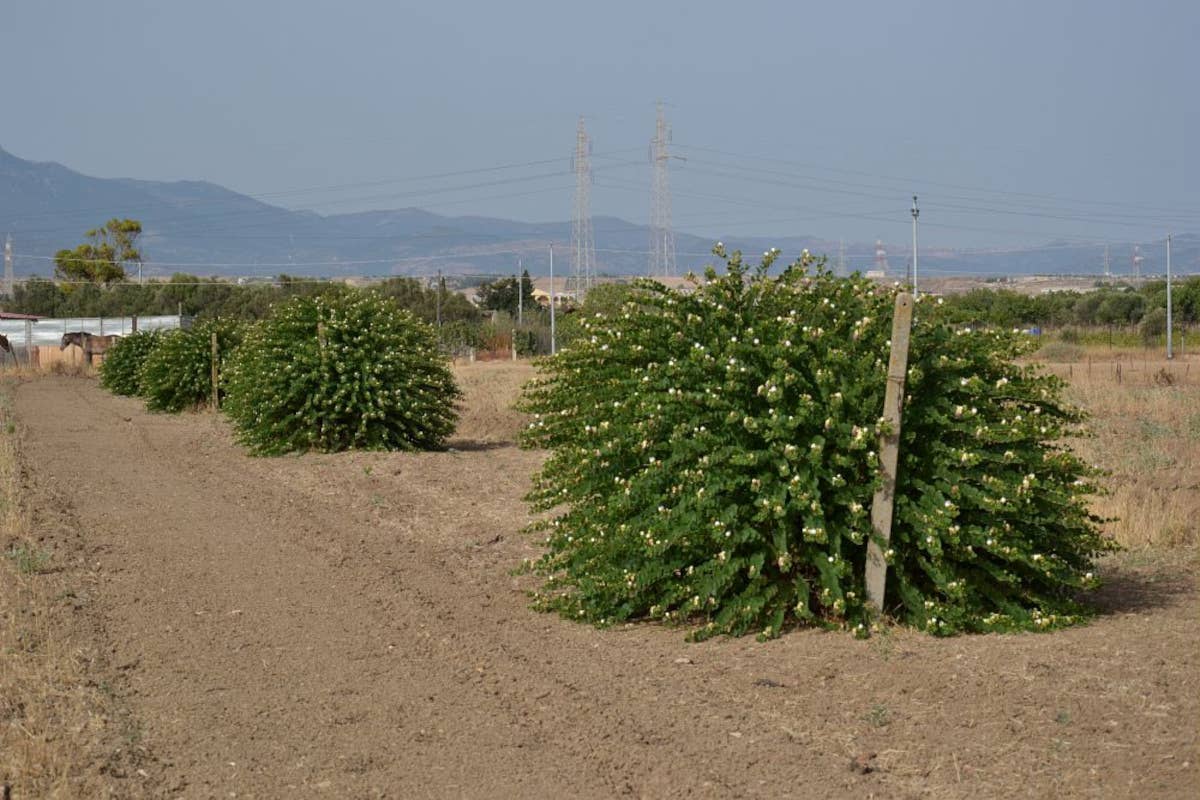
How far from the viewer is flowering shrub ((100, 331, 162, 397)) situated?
43.3 meters

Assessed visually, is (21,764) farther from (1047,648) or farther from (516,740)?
(1047,648)

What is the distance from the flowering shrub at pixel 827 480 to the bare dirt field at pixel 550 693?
0.30 m

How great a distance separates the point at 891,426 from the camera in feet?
28.9

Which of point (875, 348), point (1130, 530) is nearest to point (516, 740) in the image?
point (875, 348)

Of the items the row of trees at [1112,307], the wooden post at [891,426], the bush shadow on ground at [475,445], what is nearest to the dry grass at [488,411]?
the bush shadow on ground at [475,445]

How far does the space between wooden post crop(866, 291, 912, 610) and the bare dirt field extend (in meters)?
0.59

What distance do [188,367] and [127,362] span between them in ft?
33.7

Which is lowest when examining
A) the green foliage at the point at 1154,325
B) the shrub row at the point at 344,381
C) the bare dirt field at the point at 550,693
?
the bare dirt field at the point at 550,693

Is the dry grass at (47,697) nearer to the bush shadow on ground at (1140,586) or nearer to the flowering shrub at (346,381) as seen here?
the bush shadow on ground at (1140,586)

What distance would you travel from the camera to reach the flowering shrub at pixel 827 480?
885 centimetres

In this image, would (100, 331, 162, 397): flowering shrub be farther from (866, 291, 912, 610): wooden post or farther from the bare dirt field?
(866, 291, 912, 610): wooden post

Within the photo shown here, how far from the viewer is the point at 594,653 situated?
919 centimetres

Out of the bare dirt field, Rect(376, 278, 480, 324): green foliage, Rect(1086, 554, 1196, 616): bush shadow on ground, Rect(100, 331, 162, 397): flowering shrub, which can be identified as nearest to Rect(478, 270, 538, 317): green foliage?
Rect(376, 278, 480, 324): green foliage

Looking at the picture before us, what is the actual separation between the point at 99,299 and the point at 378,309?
80.0 m
